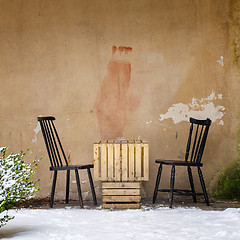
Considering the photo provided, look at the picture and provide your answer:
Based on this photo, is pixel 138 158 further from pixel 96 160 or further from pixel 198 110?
pixel 198 110

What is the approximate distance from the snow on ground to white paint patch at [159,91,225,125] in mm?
1291

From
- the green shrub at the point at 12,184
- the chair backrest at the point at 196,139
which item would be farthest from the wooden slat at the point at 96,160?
the green shrub at the point at 12,184

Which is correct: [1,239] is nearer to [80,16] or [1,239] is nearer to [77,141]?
[77,141]

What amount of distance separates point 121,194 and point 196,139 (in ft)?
4.31

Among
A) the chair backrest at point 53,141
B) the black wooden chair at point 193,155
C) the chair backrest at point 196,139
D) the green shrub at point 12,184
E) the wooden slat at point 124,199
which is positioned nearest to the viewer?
the green shrub at point 12,184

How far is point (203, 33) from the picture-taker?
5586 millimetres

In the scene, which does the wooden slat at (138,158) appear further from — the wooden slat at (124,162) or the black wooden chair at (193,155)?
the black wooden chair at (193,155)

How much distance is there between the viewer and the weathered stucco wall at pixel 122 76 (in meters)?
5.55

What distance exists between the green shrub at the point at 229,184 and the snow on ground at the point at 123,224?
86 centimetres

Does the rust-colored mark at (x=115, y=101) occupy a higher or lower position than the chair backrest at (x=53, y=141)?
higher

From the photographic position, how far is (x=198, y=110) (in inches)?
219

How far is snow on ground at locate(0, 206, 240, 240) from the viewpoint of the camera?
11.3 ft

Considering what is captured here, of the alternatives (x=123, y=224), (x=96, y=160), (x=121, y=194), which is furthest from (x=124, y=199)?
(x=123, y=224)

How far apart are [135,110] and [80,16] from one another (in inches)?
55.8
